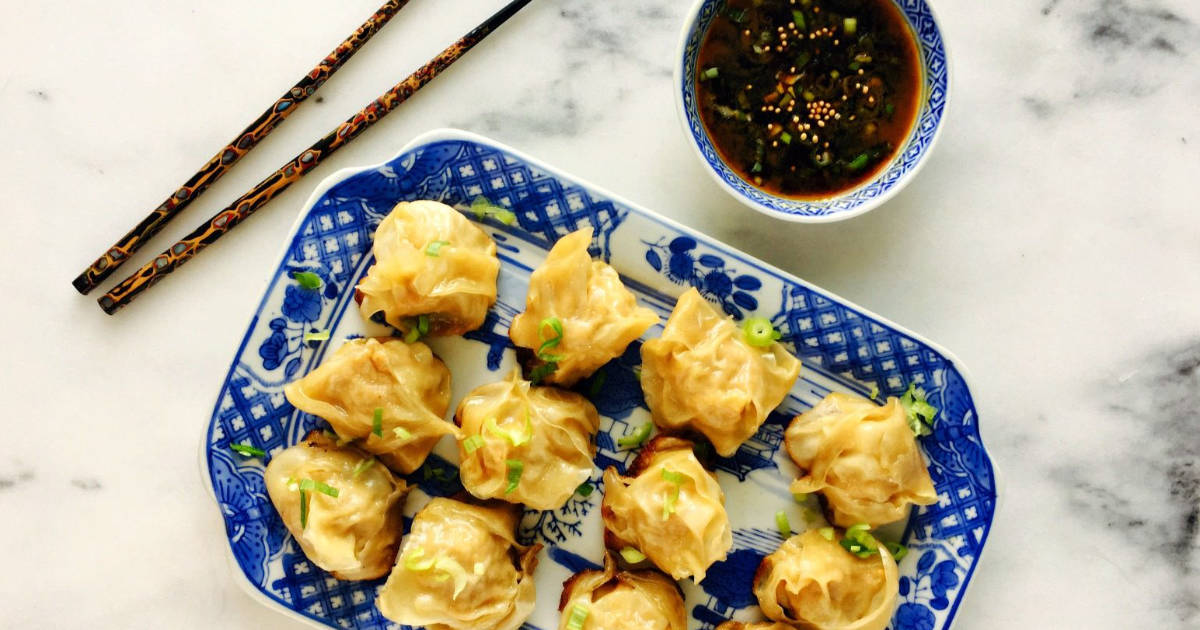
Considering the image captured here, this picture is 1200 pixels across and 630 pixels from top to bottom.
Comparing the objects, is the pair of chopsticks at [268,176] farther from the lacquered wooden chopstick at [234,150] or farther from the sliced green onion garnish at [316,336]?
the sliced green onion garnish at [316,336]

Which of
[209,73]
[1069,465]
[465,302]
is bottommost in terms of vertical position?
[1069,465]

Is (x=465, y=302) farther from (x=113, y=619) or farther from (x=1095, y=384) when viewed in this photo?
(x=1095, y=384)

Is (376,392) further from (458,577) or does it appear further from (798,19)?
(798,19)

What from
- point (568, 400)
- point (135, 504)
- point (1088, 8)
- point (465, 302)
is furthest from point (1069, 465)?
point (135, 504)

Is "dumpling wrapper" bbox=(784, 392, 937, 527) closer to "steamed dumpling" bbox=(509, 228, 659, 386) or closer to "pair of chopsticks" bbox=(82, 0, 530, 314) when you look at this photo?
"steamed dumpling" bbox=(509, 228, 659, 386)

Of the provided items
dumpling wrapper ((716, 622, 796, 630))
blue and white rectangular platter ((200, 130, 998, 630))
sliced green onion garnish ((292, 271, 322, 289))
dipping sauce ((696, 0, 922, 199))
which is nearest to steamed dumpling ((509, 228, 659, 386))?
blue and white rectangular platter ((200, 130, 998, 630))

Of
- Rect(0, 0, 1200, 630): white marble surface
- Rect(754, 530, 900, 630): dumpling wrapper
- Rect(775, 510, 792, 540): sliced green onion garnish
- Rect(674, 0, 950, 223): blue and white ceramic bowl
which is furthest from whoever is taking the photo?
Rect(0, 0, 1200, 630): white marble surface

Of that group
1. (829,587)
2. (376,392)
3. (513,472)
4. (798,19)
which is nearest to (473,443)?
(513,472)
